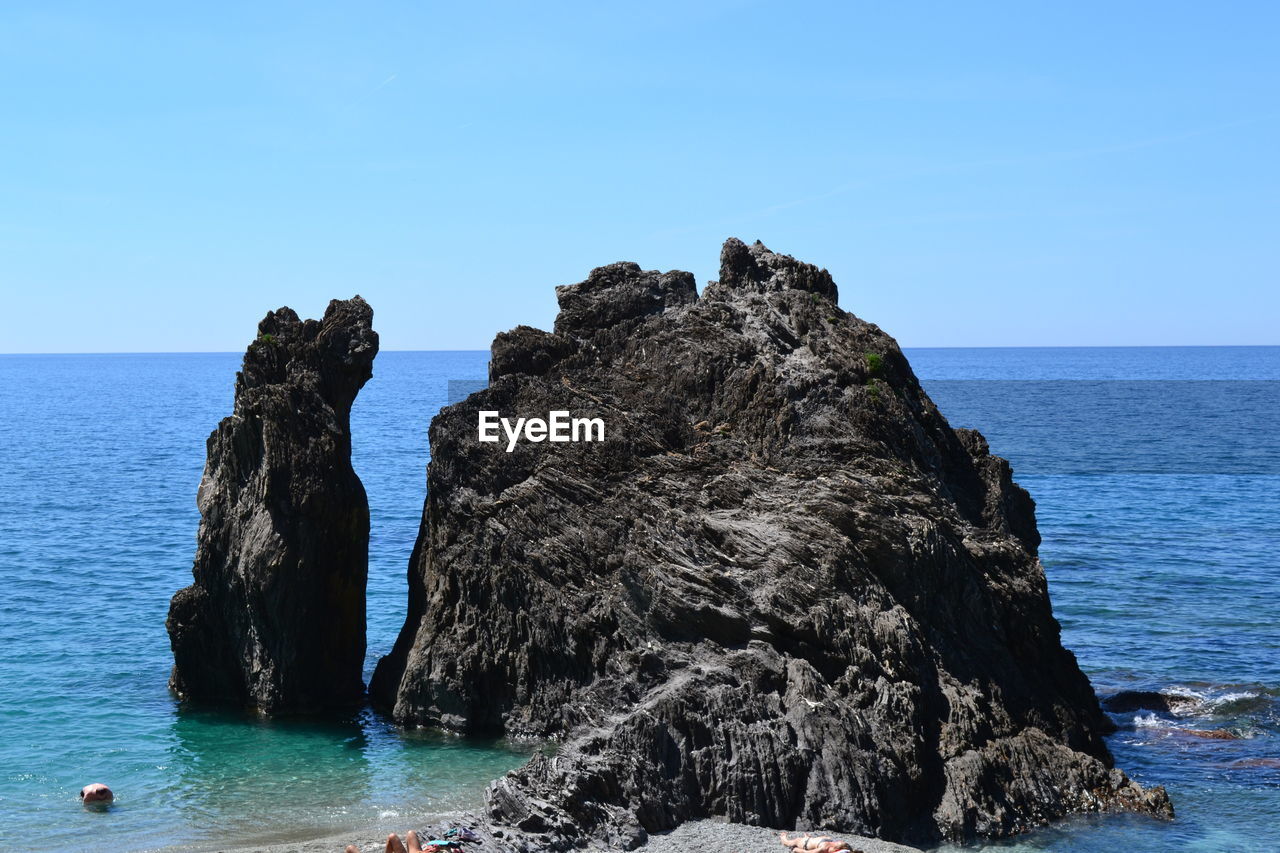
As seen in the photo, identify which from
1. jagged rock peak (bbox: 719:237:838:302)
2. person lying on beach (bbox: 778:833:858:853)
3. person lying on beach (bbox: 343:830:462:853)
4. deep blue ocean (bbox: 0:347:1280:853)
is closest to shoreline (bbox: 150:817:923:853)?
person lying on beach (bbox: 778:833:858:853)

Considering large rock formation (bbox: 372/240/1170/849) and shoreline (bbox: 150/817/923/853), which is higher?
large rock formation (bbox: 372/240/1170/849)

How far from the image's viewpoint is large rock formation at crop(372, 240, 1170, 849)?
72.2 feet

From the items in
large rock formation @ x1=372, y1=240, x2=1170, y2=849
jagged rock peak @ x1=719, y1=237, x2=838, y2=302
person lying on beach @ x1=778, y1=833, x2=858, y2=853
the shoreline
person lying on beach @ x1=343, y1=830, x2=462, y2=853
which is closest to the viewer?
person lying on beach @ x1=778, y1=833, x2=858, y2=853

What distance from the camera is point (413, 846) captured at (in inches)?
800

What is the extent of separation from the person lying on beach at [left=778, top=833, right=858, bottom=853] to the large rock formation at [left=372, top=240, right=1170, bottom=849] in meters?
0.96

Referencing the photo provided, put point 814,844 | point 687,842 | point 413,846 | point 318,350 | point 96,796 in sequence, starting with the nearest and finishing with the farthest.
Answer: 1. point 814,844
2. point 413,846
3. point 687,842
4. point 96,796
5. point 318,350

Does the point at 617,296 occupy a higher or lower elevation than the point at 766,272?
lower

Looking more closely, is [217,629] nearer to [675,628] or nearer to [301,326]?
[301,326]

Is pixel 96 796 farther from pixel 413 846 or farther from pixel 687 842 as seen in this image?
pixel 687 842

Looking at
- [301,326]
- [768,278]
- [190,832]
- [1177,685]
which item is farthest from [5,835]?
[1177,685]

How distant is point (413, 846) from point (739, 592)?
7370 millimetres

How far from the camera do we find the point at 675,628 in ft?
81.1

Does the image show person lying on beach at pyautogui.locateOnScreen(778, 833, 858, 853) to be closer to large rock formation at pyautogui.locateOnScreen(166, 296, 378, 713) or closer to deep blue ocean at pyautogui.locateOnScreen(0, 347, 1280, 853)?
deep blue ocean at pyautogui.locateOnScreen(0, 347, 1280, 853)

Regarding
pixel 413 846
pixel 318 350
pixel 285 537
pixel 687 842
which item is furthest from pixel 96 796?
pixel 687 842
